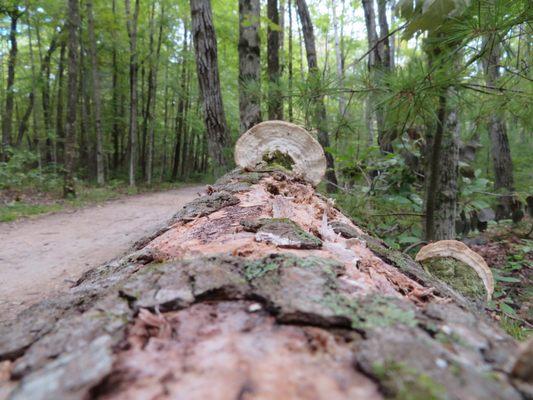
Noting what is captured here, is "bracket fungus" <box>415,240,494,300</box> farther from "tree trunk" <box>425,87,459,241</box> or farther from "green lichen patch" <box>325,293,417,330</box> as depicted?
"tree trunk" <box>425,87,459,241</box>

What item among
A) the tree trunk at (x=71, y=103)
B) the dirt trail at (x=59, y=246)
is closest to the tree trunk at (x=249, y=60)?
the dirt trail at (x=59, y=246)

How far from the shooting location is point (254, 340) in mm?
841

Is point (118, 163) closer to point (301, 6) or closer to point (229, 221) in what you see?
point (301, 6)

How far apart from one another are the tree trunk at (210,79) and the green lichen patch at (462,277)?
431cm

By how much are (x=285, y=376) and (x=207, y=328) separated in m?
0.26

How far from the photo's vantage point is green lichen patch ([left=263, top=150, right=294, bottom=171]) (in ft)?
12.7

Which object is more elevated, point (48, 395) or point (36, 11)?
point (36, 11)

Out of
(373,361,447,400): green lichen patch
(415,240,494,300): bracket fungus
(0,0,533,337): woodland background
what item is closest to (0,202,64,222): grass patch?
(0,0,533,337): woodland background

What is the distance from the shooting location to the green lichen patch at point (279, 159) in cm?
387

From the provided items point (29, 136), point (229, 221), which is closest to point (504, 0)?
point (229, 221)

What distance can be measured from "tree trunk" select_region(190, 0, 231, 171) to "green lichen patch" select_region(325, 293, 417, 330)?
A: 16.8ft

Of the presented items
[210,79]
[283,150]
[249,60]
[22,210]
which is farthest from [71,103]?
[283,150]

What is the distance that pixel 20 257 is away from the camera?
5.19 metres

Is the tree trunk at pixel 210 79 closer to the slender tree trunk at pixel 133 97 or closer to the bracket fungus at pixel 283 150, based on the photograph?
the bracket fungus at pixel 283 150
